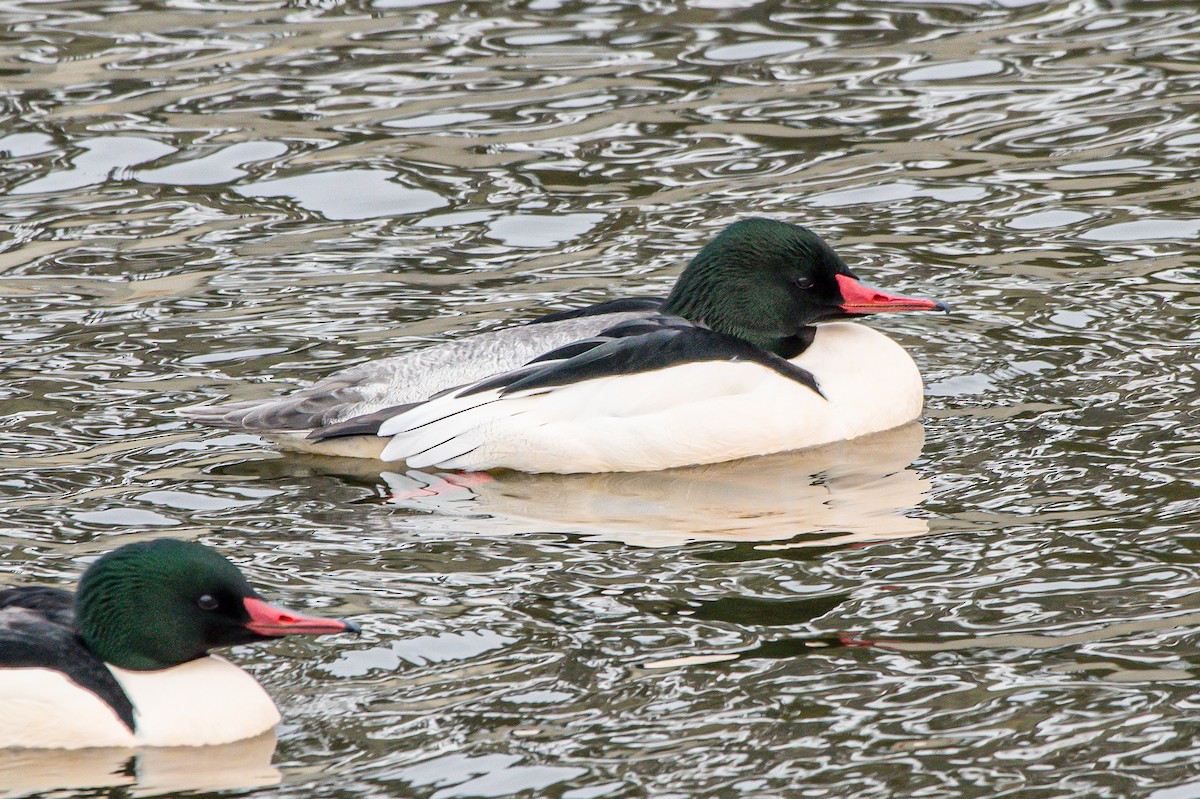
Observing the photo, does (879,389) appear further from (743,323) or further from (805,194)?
(805,194)

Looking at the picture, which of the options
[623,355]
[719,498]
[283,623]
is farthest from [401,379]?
[283,623]

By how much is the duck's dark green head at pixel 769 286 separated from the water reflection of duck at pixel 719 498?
0.65 metres

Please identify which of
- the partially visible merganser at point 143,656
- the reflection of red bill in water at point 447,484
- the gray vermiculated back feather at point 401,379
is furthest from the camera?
the gray vermiculated back feather at point 401,379

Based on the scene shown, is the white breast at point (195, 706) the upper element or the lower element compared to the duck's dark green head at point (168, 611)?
lower

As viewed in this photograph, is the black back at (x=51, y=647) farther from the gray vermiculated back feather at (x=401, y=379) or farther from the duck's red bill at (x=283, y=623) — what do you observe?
the gray vermiculated back feather at (x=401, y=379)

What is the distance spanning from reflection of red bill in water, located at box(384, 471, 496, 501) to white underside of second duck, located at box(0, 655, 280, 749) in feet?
7.90

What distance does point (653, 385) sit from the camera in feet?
29.5

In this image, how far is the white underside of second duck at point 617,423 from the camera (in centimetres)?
892

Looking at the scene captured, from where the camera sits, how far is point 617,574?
7.53 meters

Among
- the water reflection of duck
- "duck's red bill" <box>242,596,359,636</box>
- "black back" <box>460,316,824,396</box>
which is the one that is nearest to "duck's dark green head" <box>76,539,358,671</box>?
"duck's red bill" <box>242,596,359,636</box>

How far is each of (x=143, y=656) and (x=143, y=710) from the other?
0.18 metres

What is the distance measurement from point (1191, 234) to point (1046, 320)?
1627mm

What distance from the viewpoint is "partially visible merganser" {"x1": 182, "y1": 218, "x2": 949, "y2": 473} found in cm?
894

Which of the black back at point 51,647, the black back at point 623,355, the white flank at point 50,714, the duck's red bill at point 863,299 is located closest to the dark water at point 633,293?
the white flank at point 50,714
